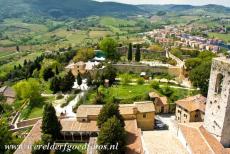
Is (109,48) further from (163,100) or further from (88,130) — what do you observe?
(88,130)

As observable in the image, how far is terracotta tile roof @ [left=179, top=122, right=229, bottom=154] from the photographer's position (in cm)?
2528

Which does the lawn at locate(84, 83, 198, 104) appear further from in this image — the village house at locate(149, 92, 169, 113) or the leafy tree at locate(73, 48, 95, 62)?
the leafy tree at locate(73, 48, 95, 62)

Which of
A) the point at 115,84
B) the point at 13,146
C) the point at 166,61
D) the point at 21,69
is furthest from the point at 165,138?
the point at 21,69

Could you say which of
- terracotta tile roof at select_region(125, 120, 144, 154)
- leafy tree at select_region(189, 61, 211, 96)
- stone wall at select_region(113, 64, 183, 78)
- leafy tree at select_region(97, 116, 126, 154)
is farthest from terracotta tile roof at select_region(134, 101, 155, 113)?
stone wall at select_region(113, 64, 183, 78)

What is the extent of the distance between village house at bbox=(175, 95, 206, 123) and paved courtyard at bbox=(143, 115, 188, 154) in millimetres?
9958

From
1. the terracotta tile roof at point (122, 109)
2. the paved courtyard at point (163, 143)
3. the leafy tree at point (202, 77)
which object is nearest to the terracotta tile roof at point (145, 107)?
the terracotta tile roof at point (122, 109)

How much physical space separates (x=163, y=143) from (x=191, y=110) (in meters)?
13.0

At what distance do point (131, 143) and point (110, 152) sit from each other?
3.56m

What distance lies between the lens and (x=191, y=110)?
39594 mm

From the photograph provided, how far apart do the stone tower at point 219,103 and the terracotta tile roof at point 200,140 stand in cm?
82

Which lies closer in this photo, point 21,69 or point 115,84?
point 115,84

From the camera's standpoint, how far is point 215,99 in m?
27.4

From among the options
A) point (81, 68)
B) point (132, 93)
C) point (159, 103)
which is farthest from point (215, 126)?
point (81, 68)

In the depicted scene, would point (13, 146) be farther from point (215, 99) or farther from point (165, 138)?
point (215, 99)
